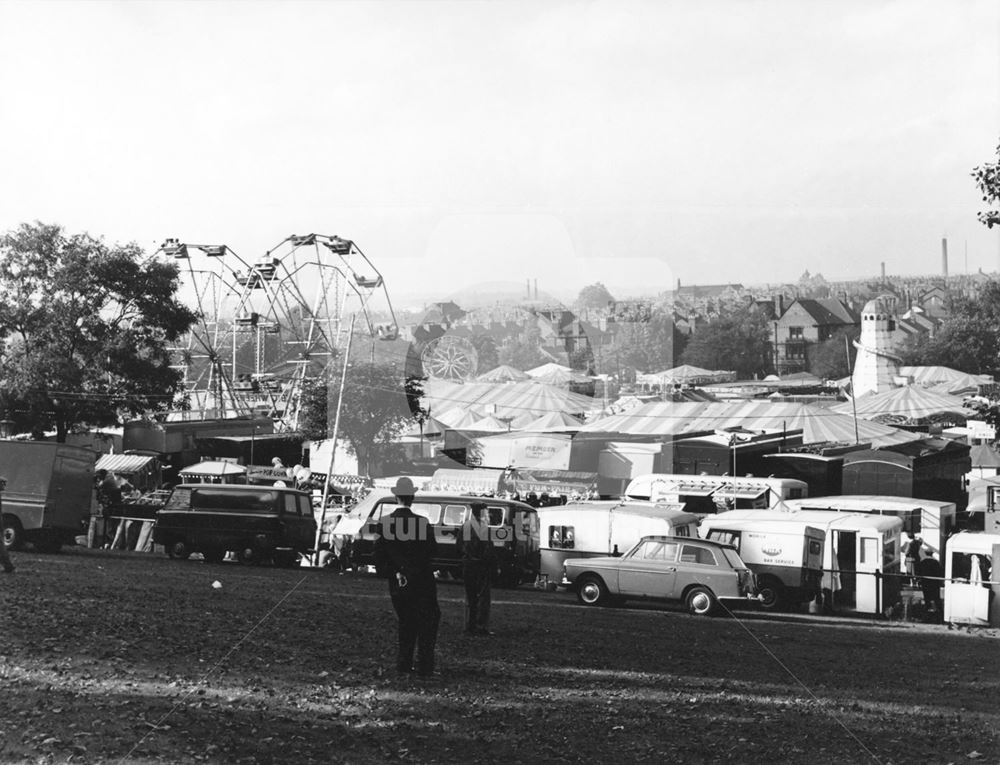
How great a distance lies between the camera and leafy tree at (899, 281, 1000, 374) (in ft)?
118

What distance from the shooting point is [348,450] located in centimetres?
2231

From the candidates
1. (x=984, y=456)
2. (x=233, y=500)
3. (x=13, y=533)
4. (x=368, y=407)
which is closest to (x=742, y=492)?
(x=368, y=407)

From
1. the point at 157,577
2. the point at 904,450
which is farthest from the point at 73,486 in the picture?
the point at 904,450

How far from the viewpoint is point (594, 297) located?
20.8 metres

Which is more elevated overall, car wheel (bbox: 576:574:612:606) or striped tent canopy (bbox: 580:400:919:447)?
striped tent canopy (bbox: 580:400:919:447)

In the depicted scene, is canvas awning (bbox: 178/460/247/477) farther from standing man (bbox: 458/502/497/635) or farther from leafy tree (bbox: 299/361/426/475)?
standing man (bbox: 458/502/497/635)

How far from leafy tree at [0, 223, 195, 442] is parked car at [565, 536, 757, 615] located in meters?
12.4

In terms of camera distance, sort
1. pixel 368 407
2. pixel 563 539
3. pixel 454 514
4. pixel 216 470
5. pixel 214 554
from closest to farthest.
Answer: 1. pixel 454 514
2. pixel 563 539
3. pixel 214 554
4. pixel 368 407
5. pixel 216 470

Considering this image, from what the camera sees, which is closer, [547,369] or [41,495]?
[41,495]

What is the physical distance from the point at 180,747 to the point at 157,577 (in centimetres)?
808

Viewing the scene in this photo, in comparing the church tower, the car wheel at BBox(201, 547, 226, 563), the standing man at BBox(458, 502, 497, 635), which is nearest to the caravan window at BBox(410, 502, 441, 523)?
the car wheel at BBox(201, 547, 226, 563)

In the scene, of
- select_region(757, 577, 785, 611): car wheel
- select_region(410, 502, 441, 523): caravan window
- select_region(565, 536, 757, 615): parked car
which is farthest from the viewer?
select_region(757, 577, 785, 611): car wheel

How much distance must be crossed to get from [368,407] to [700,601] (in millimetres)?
8541

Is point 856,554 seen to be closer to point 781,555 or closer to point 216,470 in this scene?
point 781,555
